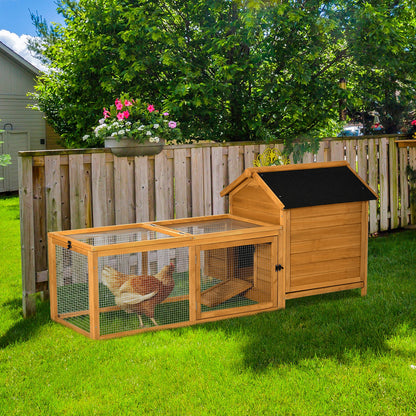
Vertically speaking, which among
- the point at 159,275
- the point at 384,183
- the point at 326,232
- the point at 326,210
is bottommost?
the point at 159,275

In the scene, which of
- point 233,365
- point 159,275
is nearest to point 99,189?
point 159,275

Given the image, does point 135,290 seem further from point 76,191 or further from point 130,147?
point 130,147

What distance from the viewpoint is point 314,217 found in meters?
5.60

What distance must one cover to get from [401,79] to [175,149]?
454 centimetres

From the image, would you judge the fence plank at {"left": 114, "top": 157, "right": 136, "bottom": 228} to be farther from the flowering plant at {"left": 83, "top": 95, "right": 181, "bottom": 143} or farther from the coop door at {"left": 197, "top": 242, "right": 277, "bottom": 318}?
the coop door at {"left": 197, "top": 242, "right": 277, "bottom": 318}

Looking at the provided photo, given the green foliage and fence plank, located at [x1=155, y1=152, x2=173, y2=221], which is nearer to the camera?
fence plank, located at [x1=155, y1=152, x2=173, y2=221]

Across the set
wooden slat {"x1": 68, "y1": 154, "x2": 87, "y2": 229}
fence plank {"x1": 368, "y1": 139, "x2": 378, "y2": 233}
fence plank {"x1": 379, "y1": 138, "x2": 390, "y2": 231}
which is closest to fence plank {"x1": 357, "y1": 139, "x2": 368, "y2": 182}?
fence plank {"x1": 368, "y1": 139, "x2": 378, "y2": 233}

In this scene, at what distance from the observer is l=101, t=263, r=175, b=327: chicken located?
4.93 m

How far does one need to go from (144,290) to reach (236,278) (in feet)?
3.13

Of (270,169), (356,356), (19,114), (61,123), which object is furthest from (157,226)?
(19,114)

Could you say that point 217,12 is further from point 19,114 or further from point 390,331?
point 19,114

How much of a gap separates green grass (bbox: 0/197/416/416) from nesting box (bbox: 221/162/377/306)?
0.26 meters

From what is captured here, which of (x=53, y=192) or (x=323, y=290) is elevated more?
(x=53, y=192)

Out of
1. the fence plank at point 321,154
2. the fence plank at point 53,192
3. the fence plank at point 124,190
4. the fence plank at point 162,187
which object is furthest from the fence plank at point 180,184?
the fence plank at point 321,154
